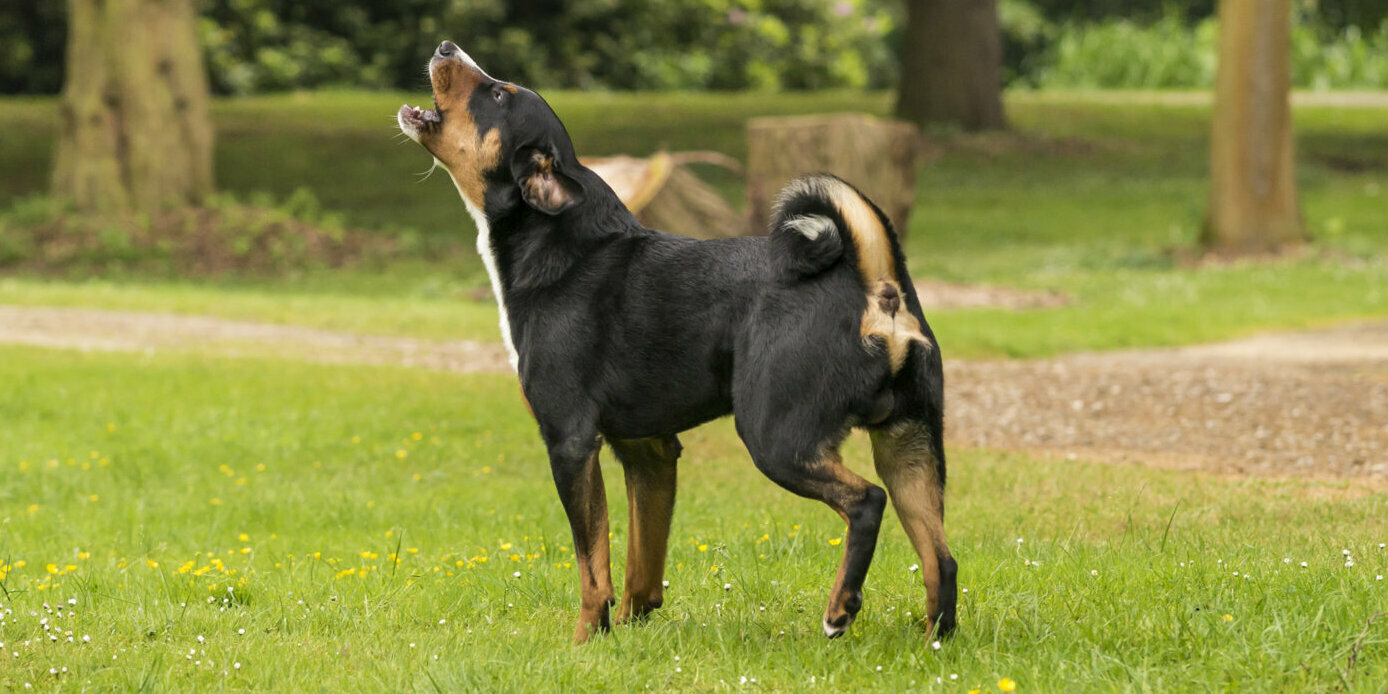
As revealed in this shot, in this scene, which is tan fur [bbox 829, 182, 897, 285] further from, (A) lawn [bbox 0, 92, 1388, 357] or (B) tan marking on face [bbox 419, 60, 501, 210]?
(A) lawn [bbox 0, 92, 1388, 357]

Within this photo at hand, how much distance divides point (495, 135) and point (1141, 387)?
264 inches

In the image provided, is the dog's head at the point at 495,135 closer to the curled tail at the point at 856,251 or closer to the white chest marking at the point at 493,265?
the white chest marking at the point at 493,265

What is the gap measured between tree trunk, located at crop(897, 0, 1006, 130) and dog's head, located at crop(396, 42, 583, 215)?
909 inches

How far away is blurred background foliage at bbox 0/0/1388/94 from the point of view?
104ft

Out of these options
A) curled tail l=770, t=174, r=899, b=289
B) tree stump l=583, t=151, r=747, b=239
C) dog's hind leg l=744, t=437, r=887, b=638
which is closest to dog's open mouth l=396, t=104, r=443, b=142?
curled tail l=770, t=174, r=899, b=289

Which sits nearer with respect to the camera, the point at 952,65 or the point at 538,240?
the point at 538,240

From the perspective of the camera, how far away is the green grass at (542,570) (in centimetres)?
443

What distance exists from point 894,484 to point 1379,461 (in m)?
4.79

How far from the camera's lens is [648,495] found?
4883 millimetres

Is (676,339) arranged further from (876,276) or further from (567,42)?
(567,42)

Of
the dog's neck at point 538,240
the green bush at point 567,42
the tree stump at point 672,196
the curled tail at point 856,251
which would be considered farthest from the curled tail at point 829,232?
the green bush at point 567,42

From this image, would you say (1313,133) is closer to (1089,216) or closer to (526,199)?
(1089,216)

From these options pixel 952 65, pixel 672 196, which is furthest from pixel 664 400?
pixel 952 65

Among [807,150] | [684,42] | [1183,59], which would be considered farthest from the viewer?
[1183,59]
